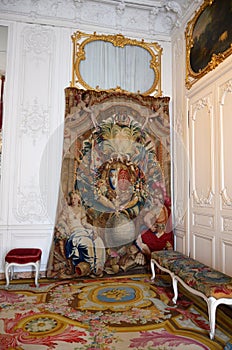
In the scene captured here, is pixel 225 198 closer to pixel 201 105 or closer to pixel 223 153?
pixel 223 153

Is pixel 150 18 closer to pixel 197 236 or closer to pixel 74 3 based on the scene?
pixel 74 3

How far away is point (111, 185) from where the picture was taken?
4.31 meters

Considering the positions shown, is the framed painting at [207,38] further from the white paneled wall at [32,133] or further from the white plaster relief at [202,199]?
the white paneled wall at [32,133]

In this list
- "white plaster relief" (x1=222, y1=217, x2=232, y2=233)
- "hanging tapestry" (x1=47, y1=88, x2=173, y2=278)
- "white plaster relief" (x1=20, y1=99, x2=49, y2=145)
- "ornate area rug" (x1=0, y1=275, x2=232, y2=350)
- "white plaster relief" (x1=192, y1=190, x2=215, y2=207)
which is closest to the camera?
"ornate area rug" (x1=0, y1=275, x2=232, y2=350)

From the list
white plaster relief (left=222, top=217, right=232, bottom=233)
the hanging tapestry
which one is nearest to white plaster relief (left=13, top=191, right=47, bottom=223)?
the hanging tapestry

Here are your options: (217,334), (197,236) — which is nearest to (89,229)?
(197,236)

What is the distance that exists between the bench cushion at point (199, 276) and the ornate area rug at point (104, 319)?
0.36 metres

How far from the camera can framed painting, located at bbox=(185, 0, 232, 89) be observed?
3.20m

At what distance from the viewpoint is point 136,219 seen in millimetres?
4324

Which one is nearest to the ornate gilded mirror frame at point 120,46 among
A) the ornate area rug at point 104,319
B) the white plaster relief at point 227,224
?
the white plaster relief at point 227,224

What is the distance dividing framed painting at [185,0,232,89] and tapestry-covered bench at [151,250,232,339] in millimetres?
2301

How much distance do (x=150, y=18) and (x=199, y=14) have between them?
1.05 meters

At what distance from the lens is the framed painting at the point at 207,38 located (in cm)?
320

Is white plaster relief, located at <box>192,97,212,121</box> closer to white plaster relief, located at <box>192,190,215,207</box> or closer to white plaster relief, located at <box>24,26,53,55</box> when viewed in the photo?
white plaster relief, located at <box>192,190,215,207</box>
